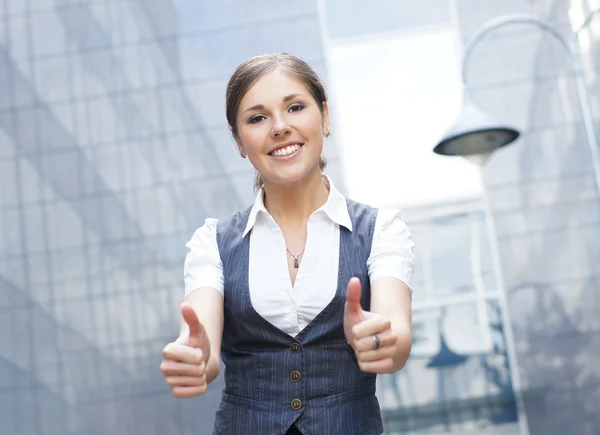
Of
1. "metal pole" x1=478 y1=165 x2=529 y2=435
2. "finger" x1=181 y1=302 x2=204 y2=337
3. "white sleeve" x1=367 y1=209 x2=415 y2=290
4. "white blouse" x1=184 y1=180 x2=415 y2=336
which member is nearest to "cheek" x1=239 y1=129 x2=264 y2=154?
"white blouse" x1=184 y1=180 x2=415 y2=336

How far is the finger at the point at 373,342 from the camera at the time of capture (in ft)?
3.39

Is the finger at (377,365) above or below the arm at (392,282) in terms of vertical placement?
below

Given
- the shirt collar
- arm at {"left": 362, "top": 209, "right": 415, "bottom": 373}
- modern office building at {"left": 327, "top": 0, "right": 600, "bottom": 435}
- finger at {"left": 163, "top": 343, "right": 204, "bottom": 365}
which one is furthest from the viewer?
modern office building at {"left": 327, "top": 0, "right": 600, "bottom": 435}

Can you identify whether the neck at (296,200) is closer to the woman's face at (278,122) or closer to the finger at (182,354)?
the woman's face at (278,122)

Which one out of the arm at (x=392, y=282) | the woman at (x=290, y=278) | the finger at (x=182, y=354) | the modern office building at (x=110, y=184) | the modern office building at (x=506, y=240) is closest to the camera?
the finger at (x=182, y=354)

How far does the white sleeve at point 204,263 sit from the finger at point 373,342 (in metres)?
0.34

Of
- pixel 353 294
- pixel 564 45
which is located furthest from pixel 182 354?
pixel 564 45

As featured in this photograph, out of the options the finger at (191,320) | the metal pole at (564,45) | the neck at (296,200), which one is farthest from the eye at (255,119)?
the metal pole at (564,45)

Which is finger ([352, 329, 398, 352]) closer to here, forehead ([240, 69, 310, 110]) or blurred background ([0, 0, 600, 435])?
forehead ([240, 69, 310, 110])

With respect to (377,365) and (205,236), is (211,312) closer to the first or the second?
(205,236)

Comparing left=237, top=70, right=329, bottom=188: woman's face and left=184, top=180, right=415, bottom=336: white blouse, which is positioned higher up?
left=237, top=70, right=329, bottom=188: woman's face

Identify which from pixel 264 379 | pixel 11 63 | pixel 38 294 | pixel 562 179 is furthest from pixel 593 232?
pixel 264 379

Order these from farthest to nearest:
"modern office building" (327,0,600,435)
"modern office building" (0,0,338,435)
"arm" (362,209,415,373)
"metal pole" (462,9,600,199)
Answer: "modern office building" (0,0,338,435) → "modern office building" (327,0,600,435) → "metal pole" (462,9,600,199) → "arm" (362,209,415,373)

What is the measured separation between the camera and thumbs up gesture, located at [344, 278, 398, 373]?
1032 millimetres
